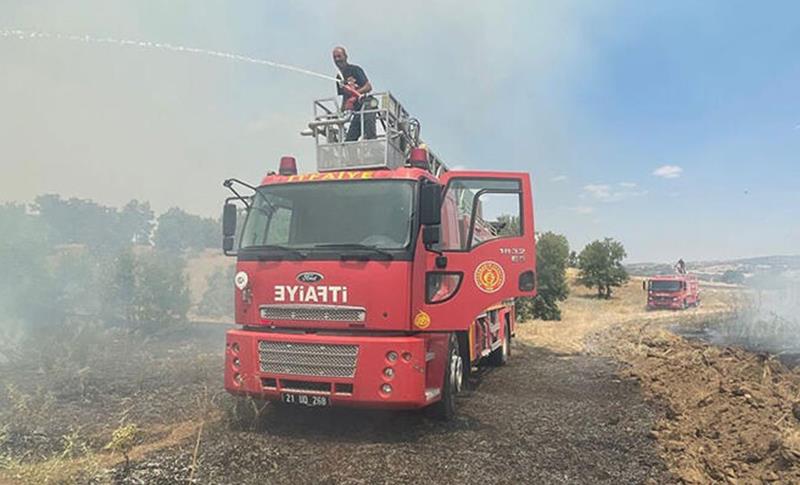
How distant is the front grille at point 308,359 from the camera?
18.4ft

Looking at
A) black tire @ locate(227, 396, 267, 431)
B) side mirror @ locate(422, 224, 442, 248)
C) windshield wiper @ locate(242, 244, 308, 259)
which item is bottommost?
black tire @ locate(227, 396, 267, 431)

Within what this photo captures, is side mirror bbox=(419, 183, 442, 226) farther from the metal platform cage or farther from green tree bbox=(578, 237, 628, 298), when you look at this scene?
green tree bbox=(578, 237, 628, 298)

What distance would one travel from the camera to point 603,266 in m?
46.8

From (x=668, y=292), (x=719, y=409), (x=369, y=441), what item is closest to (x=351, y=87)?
(x=369, y=441)

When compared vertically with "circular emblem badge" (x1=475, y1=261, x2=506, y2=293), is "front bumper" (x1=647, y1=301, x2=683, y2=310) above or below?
below

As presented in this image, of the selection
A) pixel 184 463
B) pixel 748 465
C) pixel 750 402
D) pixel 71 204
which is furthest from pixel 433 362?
pixel 71 204

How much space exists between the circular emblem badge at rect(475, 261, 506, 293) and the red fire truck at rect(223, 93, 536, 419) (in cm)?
1

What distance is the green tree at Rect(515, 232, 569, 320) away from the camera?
1054 inches

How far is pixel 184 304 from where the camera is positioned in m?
18.1

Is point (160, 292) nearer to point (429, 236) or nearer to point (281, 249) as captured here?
point (281, 249)

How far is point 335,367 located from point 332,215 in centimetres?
161

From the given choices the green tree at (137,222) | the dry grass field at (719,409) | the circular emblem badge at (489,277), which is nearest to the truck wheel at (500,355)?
the dry grass field at (719,409)

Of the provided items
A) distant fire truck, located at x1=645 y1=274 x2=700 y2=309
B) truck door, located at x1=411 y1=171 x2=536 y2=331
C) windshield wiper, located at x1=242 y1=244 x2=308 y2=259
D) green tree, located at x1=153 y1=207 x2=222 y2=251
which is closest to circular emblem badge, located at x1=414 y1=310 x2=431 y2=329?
truck door, located at x1=411 y1=171 x2=536 y2=331

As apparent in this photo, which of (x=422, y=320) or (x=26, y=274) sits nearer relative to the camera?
(x=422, y=320)
